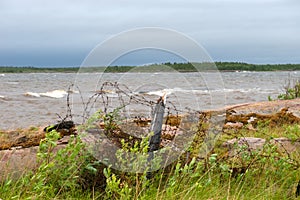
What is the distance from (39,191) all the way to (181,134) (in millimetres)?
2513

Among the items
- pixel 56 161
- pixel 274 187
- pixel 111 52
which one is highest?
pixel 111 52

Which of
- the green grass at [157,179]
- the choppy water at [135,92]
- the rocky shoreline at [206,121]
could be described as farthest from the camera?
the choppy water at [135,92]

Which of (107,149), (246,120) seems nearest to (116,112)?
(107,149)

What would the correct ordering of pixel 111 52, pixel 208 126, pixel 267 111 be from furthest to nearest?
pixel 267 111 → pixel 208 126 → pixel 111 52

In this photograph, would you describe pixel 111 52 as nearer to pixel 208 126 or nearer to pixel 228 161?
pixel 228 161

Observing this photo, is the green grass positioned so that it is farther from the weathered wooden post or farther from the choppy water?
the choppy water

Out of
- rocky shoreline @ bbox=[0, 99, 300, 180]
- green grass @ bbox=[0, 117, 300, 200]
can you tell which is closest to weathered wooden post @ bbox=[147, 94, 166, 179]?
green grass @ bbox=[0, 117, 300, 200]

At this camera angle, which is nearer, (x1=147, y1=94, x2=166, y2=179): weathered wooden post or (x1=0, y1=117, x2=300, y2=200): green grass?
(x1=0, y1=117, x2=300, y2=200): green grass

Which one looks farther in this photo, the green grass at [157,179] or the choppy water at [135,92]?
the choppy water at [135,92]

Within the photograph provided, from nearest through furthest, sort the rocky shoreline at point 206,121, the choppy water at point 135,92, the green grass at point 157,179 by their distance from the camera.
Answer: the green grass at point 157,179, the rocky shoreline at point 206,121, the choppy water at point 135,92

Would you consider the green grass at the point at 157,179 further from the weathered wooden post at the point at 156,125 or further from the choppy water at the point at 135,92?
the choppy water at the point at 135,92

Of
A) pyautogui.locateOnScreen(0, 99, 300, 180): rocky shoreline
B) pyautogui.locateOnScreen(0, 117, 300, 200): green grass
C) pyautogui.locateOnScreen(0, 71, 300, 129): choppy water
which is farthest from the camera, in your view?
pyautogui.locateOnScreen(0, 71, 300, 129): choppy water

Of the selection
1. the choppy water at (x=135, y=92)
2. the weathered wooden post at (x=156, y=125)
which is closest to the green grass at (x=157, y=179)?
the weathered wooden post at (x=156, y=125)

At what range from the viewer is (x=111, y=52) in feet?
15.7
